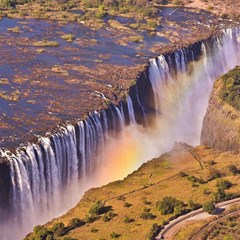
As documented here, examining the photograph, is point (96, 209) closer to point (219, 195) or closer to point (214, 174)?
point (219, 195)

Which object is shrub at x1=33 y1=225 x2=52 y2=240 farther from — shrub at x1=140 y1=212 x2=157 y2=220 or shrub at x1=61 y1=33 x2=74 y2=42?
shrub at x1=61 y1=33 x2=74 y2=42

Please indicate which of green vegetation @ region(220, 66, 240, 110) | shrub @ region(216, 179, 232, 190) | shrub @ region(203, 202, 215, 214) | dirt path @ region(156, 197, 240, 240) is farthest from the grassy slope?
green vegetation @ region(220, 66, 240, 110)

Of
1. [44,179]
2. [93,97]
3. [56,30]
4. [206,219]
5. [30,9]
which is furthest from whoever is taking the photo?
[30,9]

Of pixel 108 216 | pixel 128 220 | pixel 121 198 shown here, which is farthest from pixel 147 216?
pixel 121 198

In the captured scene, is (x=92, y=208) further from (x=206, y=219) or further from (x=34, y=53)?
(x=34, y=53)

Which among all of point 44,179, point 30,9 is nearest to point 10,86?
point 44,179
